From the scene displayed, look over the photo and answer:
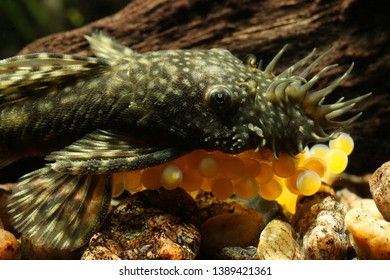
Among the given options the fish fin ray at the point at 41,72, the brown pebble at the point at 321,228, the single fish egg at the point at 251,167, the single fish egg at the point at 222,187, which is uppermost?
the fish fin ray at the point at 41,72

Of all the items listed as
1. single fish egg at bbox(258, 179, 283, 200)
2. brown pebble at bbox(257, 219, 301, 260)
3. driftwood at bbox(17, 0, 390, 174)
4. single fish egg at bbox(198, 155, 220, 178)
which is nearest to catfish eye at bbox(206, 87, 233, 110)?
single fish egg at bbox(198, 155, 220, 178)

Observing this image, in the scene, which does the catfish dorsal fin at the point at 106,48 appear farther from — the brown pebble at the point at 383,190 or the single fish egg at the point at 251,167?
the brown pebble at the point at 383,190

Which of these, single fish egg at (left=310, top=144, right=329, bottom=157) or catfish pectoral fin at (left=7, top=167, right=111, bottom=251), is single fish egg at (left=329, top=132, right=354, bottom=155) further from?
catfish pectoral fin at (left=7, top=167, right=111, bottom=251)

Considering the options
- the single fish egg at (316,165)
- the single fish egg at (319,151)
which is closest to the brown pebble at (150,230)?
the single fish egg at (316,165)

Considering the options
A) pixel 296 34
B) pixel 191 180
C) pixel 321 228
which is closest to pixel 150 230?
pixel 191 180

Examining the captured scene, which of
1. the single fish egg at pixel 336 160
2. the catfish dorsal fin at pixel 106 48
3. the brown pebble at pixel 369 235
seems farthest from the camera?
the catfish dorsal fin at pixel 106 48

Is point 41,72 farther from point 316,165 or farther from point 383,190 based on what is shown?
point 383,190
